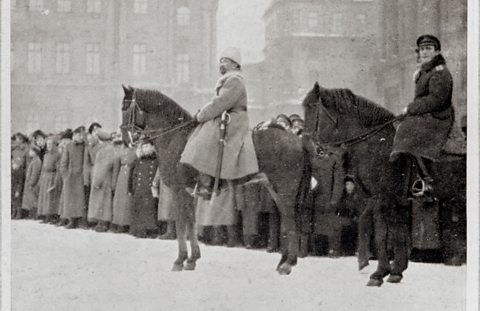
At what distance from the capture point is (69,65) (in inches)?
324

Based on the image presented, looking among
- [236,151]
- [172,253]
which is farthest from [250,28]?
[172,253]

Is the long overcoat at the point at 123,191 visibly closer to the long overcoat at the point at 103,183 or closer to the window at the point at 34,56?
the long overcoat at the point at 103,183

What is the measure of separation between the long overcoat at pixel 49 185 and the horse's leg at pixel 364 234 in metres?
4.67

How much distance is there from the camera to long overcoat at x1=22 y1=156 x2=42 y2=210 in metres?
9.89

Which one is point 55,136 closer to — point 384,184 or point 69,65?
point 69,65

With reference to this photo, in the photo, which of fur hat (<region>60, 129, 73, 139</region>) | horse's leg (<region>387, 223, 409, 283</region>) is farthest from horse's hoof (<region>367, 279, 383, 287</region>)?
fur hat (<region>60, 129, 73, 139</region>)

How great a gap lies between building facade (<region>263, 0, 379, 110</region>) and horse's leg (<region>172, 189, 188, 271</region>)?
5.09ft

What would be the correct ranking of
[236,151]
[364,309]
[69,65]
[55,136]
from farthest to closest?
1. [55,136]
2. [69,65]
3. [236,151]
4. [364,309]

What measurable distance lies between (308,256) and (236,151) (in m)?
1.83

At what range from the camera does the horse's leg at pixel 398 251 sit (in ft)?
23.7

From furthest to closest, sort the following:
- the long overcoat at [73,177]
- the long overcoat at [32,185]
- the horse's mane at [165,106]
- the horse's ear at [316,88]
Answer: the long overcoat at [73,177], the long overcoat at [32,185], the horse's mane at [165,106], the horse's ear at [316,88]

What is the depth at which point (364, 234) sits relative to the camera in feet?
24.6

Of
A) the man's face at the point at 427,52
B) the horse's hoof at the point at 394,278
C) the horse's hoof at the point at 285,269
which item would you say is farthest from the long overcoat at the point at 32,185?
the man's face at the point at 427,52

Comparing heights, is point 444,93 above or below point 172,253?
above
